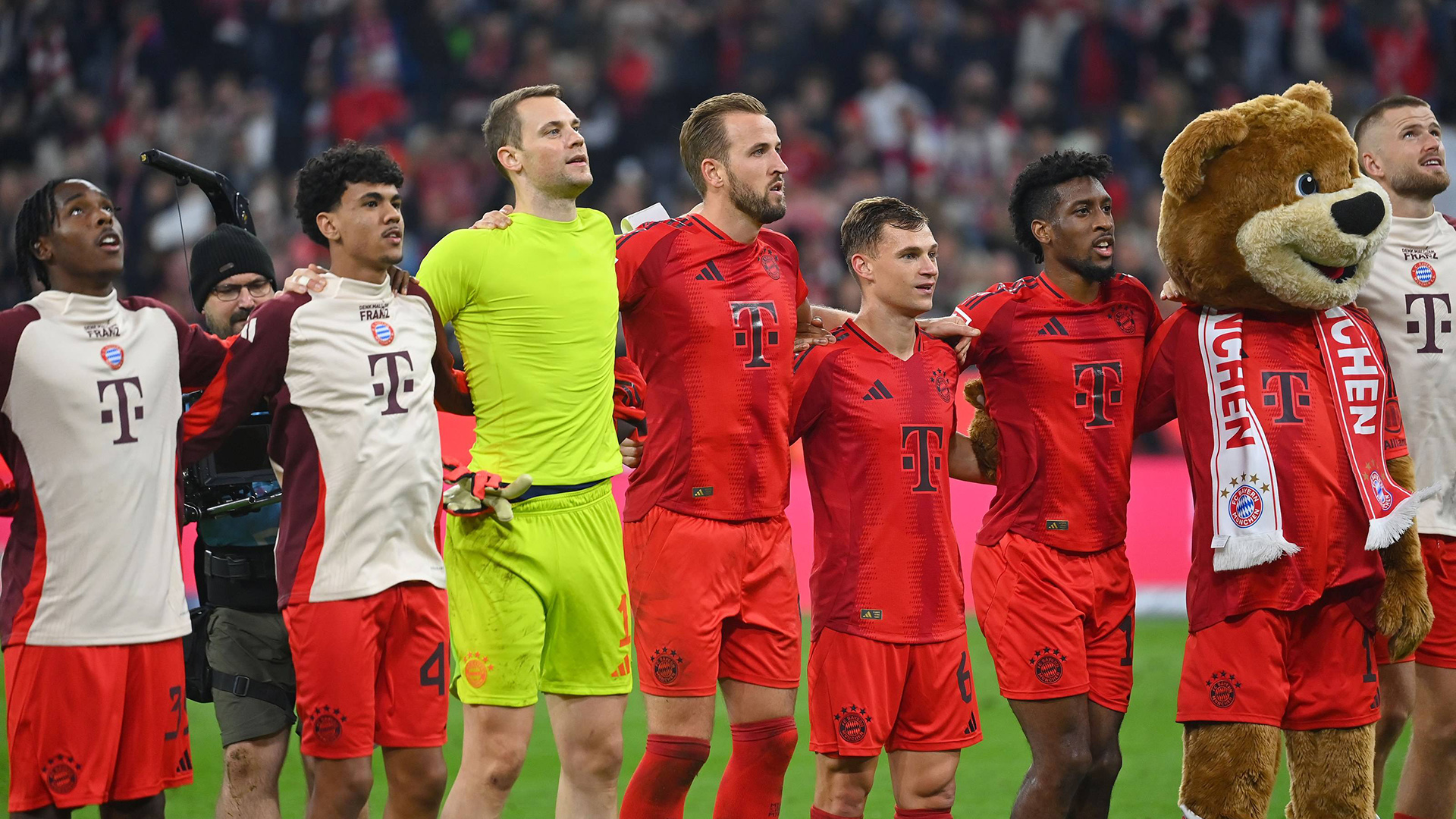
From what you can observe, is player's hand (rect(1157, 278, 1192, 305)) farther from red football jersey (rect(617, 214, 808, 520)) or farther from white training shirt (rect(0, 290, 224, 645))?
white training shirt (rect(0, 290, 224, 645))

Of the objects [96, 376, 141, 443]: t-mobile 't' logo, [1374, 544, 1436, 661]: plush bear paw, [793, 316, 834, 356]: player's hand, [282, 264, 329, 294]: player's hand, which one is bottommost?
[1374, 544, 1436, 661]: plush bear paw

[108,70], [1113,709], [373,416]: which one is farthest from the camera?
[108,70]

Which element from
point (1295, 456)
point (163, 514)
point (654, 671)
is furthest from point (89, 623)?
point (1295, 456)

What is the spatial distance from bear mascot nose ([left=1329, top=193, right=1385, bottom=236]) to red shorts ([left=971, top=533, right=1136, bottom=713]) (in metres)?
1.22

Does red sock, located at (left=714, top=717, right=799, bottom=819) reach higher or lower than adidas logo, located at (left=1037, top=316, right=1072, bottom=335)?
lower

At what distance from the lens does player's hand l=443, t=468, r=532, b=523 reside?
4812mm

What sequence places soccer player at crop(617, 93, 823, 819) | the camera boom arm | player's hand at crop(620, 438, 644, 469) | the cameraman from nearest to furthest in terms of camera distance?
soccer player at crop(617, 93, 823, 819) < the cameraman < player's hand at crop(620, 438, 644, 469) < the camera boom arm

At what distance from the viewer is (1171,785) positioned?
6.86m

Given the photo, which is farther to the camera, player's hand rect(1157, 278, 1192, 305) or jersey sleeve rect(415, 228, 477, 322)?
player's hand rect(1157, 278, 1192, 305)

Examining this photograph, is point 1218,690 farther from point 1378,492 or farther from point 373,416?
point 373,416

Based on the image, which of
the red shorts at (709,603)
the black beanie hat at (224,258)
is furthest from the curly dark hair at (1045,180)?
the black beanie hat at (224,258)

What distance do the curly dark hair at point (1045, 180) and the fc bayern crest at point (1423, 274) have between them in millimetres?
1057

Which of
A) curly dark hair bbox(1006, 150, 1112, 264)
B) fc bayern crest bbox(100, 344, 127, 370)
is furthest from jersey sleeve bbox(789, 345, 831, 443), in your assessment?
fc bayern crest bbox(100, 344, 127, 370)

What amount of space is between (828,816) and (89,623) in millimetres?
2266
